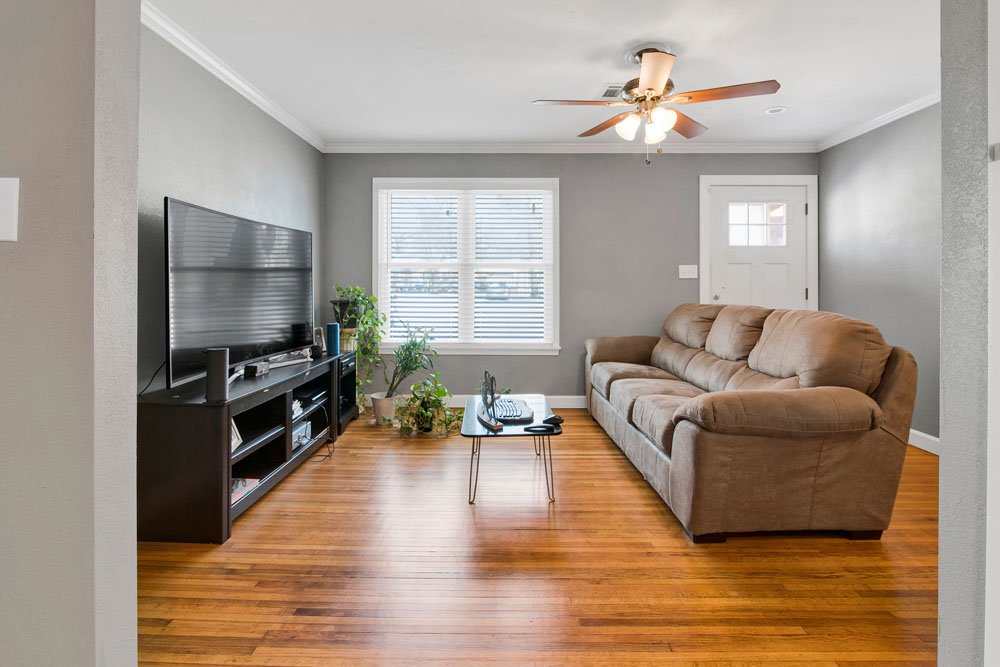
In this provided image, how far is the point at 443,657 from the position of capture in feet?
5.24

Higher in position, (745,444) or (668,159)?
(668,159)

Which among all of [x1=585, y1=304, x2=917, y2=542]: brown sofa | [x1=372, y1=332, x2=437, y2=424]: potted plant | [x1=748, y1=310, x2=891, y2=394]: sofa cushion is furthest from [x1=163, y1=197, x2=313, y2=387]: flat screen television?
[x1=748, y1=310, x2=891, y2=394]: sofa cushion

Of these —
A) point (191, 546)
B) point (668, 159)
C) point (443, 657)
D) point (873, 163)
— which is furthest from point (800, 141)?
point (191, 546)

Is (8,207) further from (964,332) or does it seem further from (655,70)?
(655,70)

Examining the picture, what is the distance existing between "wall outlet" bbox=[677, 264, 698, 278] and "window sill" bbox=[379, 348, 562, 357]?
4.46 feet

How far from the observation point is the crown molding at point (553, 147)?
16.5 ft

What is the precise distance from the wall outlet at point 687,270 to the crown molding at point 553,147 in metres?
1.06

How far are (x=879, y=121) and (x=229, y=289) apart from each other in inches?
189

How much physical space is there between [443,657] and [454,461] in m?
1.96

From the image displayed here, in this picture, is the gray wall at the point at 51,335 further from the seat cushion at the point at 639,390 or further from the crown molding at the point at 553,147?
the crown molding at the point at 553,147

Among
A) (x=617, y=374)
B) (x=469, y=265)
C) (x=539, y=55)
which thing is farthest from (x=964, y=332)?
(x=469, y=265)

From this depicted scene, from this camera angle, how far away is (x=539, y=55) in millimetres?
3143

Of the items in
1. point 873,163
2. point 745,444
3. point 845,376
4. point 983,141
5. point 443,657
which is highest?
point 873,163

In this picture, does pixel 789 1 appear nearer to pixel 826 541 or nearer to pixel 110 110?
pixel 826 541
